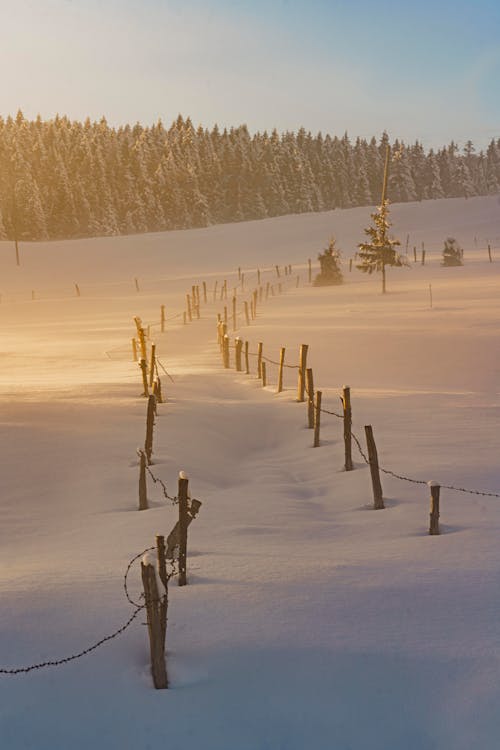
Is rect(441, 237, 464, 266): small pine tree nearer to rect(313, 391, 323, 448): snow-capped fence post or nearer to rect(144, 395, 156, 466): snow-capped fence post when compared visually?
rect(313, 391, 323, 448): snow-capped fence post

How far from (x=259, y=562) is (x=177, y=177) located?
102056 millimetres

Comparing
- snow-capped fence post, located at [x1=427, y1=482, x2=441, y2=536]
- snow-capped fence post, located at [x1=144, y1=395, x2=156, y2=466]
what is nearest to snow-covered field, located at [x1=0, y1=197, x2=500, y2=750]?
snow-capped fence post, located at [x1=427, y1=482, x2=441, y2=536]

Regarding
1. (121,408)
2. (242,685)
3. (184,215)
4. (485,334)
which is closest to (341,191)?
(184,215)

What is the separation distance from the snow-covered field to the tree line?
270ft

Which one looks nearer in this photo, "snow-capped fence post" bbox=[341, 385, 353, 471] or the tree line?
"snow-capped fence post" bbox=[341, 385, 353, 471]

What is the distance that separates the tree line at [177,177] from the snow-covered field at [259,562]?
82.2 metres

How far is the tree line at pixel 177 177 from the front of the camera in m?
102

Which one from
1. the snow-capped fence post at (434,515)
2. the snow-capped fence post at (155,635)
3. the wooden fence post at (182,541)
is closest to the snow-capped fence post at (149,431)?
the snow-capped fence post at (434,515)

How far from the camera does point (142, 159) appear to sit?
107m

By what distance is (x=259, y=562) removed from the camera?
712cm

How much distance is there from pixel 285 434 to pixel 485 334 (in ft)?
46.1

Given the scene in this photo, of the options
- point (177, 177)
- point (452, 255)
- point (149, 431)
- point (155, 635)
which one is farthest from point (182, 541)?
point (177, 177)

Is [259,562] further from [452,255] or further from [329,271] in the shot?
[452,255]

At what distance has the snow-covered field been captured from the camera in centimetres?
494
